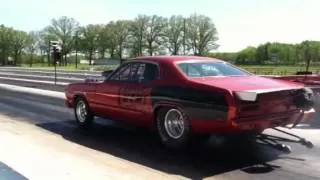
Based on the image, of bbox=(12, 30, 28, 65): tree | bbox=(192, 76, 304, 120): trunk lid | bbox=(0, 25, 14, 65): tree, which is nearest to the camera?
bbox=(192, 76, 304, 120): trunk lid

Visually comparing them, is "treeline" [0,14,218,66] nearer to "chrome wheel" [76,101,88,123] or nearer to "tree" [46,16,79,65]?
"tree" [46,16,79,65]

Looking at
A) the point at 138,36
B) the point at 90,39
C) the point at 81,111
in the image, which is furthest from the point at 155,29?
the point at 81,111

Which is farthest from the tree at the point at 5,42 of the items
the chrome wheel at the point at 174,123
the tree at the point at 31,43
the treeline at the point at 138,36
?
the chrome wheel at the point at 174,123

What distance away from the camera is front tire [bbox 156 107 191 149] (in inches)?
317

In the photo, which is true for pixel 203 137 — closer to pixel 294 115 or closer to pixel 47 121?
pixel 294 115

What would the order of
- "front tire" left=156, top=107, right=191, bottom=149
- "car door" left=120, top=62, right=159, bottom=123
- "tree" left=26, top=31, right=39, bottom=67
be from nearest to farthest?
1. "front tire" left=156, top=107, right=191, bottom=149
2. "car door" left=120, top=62, right=159, bottom=123
3. "tree" left=26, top=31, right=39, bottom=67

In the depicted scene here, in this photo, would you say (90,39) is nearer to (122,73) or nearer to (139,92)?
(122,73)

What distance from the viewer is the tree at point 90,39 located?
10893cm

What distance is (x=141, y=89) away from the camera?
29.4 feet

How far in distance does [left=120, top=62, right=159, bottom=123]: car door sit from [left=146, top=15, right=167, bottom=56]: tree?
94711 millimetres

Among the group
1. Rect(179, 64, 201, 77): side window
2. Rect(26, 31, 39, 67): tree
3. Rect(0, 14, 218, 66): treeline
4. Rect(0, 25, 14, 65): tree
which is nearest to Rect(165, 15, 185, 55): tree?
Rect(0, 14, 218, 66): treeline

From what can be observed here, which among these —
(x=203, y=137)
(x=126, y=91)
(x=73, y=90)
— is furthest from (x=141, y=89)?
(x=73, y=90)

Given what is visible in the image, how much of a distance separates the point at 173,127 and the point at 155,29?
97.8m

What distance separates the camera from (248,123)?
7.38 meters
